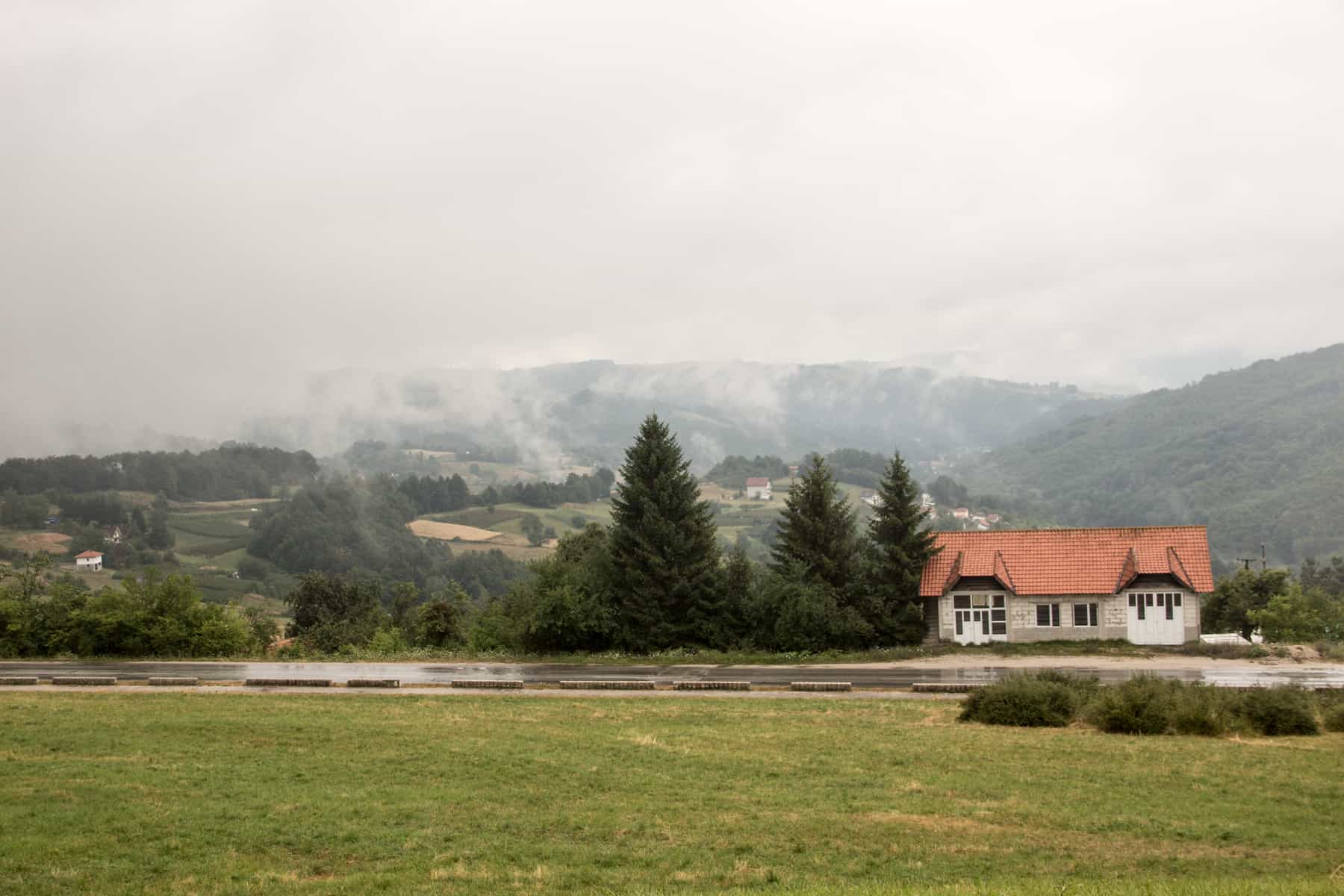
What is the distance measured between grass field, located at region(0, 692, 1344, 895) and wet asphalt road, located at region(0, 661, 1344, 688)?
360 inches

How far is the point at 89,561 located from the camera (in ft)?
Answer: 478

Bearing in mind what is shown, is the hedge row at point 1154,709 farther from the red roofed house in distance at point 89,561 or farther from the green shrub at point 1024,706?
the red roofed house in distance at point 89,561

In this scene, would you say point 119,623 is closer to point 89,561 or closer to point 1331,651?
Answer: point 1331,651

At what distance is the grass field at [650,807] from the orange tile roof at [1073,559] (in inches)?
839

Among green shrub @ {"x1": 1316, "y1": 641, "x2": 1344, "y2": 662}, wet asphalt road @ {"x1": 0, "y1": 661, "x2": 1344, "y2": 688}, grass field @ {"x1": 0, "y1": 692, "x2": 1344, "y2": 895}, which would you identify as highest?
green shrub @ {"x1": 1316, "y1": 641, "x2": 1344, "y2": 662}

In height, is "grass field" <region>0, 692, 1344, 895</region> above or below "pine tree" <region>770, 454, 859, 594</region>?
below

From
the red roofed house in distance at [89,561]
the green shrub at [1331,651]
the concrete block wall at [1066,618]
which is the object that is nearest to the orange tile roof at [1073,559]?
the concrete block wall at [1066,618]

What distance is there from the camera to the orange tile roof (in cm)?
4403

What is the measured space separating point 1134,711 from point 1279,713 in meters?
3.24

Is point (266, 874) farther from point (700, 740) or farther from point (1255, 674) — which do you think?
point (1255, 674)

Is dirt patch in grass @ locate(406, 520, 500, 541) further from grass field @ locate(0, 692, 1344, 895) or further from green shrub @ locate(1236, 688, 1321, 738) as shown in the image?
green shrub @ locate(1236, 688, 1321, 738)

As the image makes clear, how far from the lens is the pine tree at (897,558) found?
44000 mm

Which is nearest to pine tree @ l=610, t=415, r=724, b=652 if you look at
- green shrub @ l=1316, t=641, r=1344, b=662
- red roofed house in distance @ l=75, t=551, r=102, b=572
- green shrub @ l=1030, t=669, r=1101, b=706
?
green shrub @ l=1030, t=669, r=1101, b=706

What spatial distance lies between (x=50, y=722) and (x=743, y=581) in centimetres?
2740
